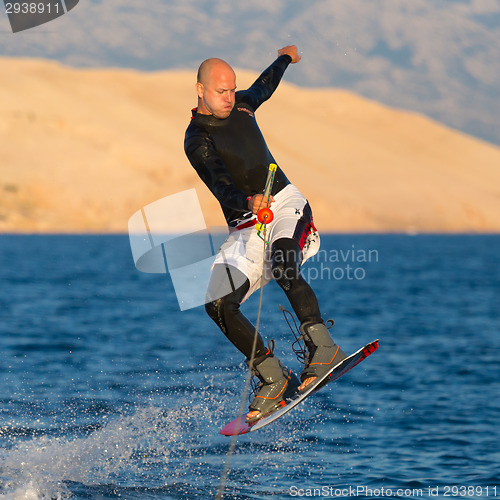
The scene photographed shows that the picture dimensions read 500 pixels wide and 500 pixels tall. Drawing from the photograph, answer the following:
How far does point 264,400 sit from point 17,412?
7.39 metres

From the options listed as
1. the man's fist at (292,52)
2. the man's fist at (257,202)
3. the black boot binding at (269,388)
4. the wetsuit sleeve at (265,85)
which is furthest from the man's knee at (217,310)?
the man's fist at (292,52)

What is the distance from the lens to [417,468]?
1340 centimetres

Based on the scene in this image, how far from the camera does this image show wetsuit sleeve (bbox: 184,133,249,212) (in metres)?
9.04

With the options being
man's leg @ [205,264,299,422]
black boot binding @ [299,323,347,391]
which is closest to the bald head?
man's leg @ [205,264,299,422]

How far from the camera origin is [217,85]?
9.22m

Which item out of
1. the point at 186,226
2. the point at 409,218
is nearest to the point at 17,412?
the point at 186,226

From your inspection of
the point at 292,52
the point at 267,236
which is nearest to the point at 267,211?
the point at 267,236

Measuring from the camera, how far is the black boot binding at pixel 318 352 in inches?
378

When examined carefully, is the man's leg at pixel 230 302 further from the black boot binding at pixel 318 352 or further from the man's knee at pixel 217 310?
the black boot binding at pixel 318 352

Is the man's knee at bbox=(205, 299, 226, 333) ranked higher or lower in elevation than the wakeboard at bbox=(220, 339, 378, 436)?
higher

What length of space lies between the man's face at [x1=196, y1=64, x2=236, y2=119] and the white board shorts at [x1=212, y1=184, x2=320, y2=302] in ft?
4.22

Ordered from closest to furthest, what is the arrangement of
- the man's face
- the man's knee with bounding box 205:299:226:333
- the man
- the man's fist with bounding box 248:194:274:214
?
the man's fist with bounding box 248:194:274:214 < the man's face < the man < the man's knee with bounding box 205:299:226:333

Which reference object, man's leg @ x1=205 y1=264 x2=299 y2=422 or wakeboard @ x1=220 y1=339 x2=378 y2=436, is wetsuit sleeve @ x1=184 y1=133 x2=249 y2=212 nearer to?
man's leg @ x1=205 y1=264 x2=299 y2=422

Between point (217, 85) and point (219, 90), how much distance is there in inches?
2.4
